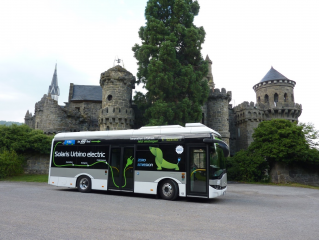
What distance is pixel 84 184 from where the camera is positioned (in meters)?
12.6

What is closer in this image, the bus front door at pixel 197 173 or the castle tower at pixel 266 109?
the bus front door at pixel 197 173

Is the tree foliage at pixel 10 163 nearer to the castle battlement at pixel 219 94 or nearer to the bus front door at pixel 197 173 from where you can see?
the bus front door at pixel 197 173

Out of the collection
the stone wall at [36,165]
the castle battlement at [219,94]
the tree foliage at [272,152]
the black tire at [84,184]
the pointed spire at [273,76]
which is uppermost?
the pointed spire at [273,76]

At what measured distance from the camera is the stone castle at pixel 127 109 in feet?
81.0

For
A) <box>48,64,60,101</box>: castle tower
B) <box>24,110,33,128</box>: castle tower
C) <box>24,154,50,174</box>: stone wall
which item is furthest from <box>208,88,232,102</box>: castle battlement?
<box>48,64,60,101</box>: castle tower

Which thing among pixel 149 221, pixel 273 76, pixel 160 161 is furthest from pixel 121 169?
pixel 273 76

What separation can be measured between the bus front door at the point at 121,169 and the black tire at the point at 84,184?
1371 millimetres

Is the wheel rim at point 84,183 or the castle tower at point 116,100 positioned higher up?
the castle tower at point 116,100

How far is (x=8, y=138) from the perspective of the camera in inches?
862

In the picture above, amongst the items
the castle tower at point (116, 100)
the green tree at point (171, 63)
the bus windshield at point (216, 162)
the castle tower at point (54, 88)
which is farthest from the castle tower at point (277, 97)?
the castle tower at point (54, 88)

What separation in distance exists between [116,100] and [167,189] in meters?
15.5

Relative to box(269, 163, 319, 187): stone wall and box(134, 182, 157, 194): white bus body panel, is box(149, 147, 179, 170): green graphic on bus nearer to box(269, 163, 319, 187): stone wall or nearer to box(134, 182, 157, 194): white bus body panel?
box(134, 182, 157, 194): white bus body panel

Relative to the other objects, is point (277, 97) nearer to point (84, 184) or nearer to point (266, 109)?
point (266, 109)

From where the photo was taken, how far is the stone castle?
973 inches
